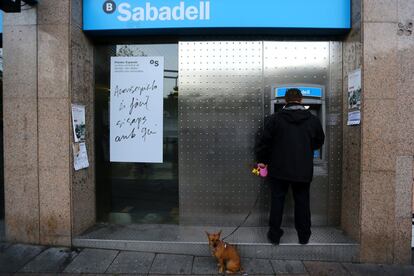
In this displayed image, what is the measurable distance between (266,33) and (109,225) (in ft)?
10.8

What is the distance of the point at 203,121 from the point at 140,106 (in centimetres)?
88

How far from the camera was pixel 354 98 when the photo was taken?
13.7 feet

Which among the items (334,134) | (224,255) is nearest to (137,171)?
(224,255)

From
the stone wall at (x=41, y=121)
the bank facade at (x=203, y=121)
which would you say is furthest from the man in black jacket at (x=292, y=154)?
the stone wall at (x=41, y=121)

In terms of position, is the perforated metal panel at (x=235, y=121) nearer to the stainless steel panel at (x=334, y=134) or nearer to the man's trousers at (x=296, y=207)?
the stainless steel panel at (x=334, y=134)

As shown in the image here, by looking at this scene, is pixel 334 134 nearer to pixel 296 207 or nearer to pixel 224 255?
pixel 296 207

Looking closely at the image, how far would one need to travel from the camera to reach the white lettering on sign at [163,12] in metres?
4.34

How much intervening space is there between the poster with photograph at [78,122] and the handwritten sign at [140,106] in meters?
0.44

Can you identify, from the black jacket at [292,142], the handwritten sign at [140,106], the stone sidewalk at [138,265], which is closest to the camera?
the stone sidewalk at [138,265]

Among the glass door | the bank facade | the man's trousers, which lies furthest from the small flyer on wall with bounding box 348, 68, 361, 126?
the glass door

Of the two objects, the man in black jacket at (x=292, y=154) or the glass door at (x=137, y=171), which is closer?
the man in black jacket at (x=292, y=154)

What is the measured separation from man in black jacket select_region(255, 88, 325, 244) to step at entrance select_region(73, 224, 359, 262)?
0.44 ft

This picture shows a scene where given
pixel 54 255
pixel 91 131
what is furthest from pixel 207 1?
pixel 54 255

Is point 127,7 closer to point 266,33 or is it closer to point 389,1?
point 266,33
